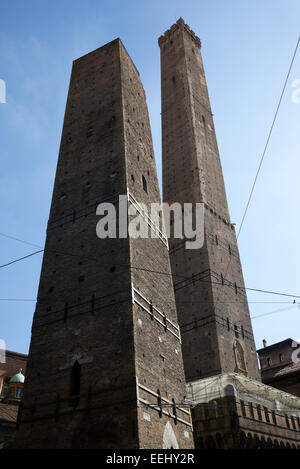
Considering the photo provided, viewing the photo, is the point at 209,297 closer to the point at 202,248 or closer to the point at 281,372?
the point at 202,248

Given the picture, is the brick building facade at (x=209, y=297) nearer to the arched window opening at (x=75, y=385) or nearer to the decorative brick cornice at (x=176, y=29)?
the decorative brick cornice at (x=176, y=29)

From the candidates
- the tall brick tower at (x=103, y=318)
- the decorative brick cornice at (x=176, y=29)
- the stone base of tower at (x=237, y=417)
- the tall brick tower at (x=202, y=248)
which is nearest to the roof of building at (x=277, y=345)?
the tall brick tower at (x=202, y=248)

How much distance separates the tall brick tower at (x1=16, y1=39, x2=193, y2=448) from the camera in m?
10.3

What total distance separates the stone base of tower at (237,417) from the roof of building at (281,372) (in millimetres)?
10141

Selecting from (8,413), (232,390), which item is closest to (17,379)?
(8,413)

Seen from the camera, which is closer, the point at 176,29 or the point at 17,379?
the point at 17,379

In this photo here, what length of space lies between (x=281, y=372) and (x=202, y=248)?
11.8 metres

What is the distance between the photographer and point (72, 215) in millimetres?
14680

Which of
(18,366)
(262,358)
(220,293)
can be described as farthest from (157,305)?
(262,358)

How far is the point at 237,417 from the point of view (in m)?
14.2

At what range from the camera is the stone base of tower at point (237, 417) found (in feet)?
46.7

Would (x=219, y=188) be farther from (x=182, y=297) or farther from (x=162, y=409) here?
(x=162, y=409)

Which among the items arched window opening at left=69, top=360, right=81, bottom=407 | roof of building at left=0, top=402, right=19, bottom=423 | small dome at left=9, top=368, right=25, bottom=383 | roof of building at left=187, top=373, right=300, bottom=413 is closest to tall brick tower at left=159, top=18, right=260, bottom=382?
roof of building at left=187, top=373, right=300, bottom=413
